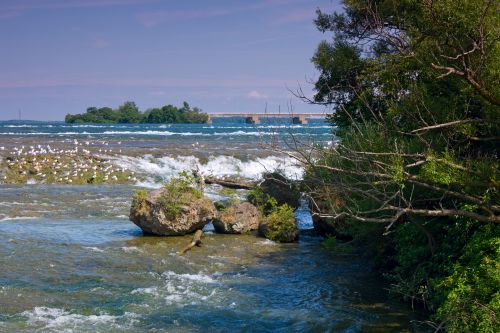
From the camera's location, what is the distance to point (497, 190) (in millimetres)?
8930

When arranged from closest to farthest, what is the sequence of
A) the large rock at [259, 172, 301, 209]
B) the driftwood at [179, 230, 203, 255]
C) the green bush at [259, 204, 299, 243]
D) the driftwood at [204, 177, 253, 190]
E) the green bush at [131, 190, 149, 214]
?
1. the driftwood at [179, 230, 203, 255]
2. the green bush at [131, 190, 149, 214]
3. the green bush at [259, 204, 299, 243]
4. the large rock at [259, 172, 301, 209]
5. the driftwood at [204, 177, 253, 190]

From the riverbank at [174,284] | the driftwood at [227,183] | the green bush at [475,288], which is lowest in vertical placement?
the riverbank at [174,284]

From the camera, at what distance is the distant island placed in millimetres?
148250

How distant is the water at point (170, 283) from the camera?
10.1 meters

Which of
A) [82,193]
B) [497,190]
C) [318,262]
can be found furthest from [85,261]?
[82,193]

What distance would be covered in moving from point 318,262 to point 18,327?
730cm

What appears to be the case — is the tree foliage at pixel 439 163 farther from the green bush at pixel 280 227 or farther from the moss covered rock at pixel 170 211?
the moss covered rock at pixel 170 211

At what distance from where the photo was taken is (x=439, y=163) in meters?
9.02

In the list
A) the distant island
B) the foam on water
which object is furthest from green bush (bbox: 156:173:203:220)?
the distant island

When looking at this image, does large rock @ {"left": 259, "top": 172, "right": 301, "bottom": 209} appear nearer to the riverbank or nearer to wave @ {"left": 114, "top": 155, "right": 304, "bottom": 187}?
the riverbank

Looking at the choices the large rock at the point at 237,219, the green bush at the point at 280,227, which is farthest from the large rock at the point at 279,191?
the green bush at the point at 280,227

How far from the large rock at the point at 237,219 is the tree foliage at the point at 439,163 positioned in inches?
198

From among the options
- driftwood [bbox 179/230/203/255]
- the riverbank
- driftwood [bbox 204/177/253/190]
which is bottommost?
the riverbank

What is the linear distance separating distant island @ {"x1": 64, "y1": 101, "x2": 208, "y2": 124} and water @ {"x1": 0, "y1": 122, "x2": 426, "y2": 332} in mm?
129882
